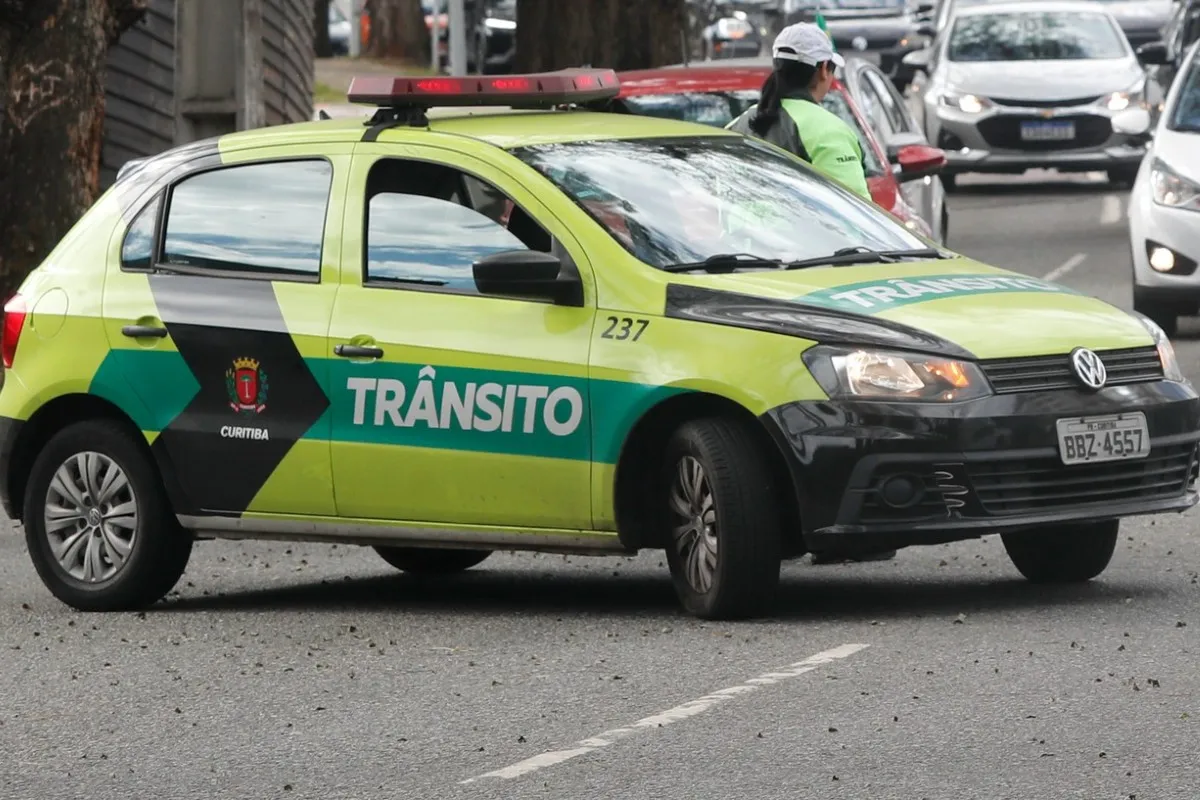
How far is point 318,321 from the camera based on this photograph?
29.5ft

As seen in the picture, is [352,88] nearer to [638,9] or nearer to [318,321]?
[318,321]

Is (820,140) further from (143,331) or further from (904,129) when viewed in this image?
(904,129)

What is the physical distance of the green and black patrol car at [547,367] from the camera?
8102 mm

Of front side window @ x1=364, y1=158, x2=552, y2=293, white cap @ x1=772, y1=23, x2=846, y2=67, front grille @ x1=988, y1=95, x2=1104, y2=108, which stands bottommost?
front grille @ x1=988, y1=95, x2=1104, y2=108

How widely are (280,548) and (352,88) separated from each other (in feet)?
7.92

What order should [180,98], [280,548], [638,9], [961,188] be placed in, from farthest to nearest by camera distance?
[961,188] → [638,9] → [180,98] → [280,548]

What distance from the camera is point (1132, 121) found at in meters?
25.5

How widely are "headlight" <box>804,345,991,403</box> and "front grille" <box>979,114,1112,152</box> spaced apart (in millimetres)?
17914

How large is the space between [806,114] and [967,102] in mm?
14944

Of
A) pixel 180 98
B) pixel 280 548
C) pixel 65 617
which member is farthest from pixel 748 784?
pixel 180 98

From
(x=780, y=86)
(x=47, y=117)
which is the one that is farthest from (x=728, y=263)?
(x=47, y=117)

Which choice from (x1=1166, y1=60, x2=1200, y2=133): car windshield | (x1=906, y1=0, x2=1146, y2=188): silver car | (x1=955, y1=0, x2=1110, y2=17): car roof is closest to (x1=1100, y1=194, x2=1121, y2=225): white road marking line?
(x1=906, y1=0, x2=1146, y2=188): silver car

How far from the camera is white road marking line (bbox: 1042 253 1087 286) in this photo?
20545 millimetres

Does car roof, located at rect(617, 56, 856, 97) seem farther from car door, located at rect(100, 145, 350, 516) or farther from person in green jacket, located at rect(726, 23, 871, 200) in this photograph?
car door, located at rect(100, 145, 350, 516)
